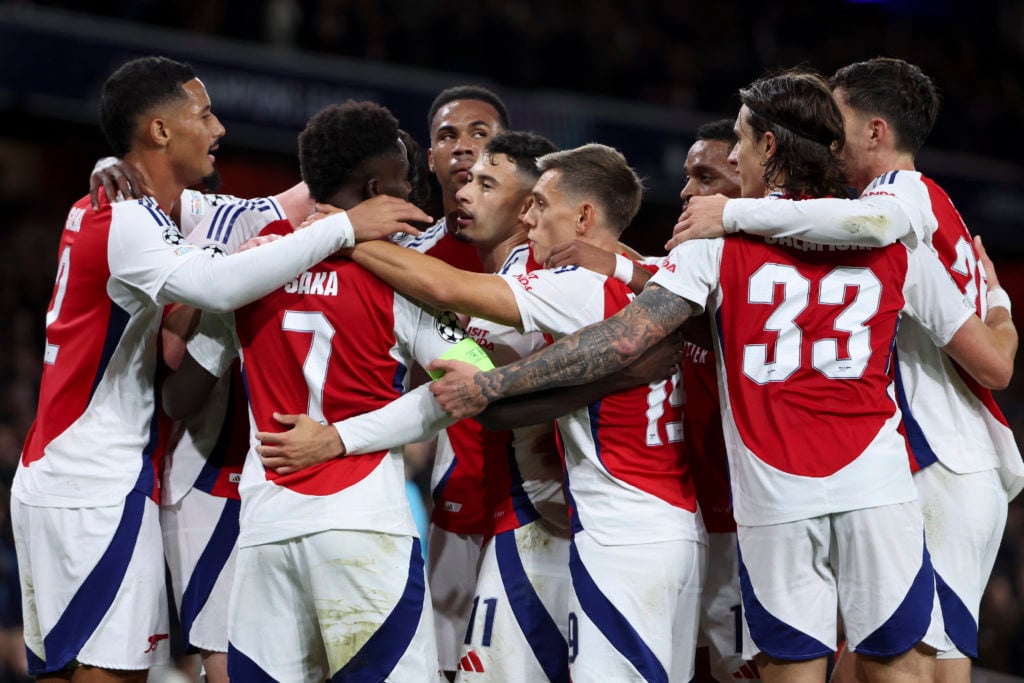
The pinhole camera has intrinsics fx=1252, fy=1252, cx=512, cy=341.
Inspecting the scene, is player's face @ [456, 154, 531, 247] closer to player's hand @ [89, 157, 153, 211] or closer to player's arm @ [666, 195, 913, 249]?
player's arm @ [666, 195, 913, 249]

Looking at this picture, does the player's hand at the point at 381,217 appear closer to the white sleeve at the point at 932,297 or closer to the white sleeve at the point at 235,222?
the white sleeve at the point at 235,222

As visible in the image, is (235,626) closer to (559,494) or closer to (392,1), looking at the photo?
(559,494)

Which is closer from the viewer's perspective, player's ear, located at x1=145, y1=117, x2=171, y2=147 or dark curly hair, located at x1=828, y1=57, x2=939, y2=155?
dark curly hair, located at x1=828, y1=57, x2=939, y2=155

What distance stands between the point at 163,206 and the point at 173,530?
139 cm

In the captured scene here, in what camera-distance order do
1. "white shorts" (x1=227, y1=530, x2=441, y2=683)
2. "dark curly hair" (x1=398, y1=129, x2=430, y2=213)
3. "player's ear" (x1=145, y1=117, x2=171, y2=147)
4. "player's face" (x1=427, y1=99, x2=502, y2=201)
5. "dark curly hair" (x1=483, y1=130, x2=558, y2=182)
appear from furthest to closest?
"player's face" (x1=427, y1=99, x2=502, y2=201), "dark curly hair" (x1=398, y1=129, x2=430, y2=213), "dark curly hair" (x1=483, y1=130, x2=558, y2=182), "player's ear" (x1=145, y1=117, x2=171, y2=147), "white shorts" (x1=227, y1=530, x2=441, y2=683)

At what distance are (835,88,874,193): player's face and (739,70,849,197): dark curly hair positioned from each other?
448mm

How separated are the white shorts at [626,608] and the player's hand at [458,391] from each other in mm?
637

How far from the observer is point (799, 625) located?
442cm

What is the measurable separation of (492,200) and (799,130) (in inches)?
57.0

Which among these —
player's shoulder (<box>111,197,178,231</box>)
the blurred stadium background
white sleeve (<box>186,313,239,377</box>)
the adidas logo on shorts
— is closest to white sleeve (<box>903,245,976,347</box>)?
the adidas logo on shorts

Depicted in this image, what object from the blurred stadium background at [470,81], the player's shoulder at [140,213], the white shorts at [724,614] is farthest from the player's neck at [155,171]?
the blurred stadium background at [470,81]

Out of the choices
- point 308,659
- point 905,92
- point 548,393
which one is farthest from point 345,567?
point 905,92

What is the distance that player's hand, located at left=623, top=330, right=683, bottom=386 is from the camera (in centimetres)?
472

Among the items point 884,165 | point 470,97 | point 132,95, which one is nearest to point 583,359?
point 884,165
